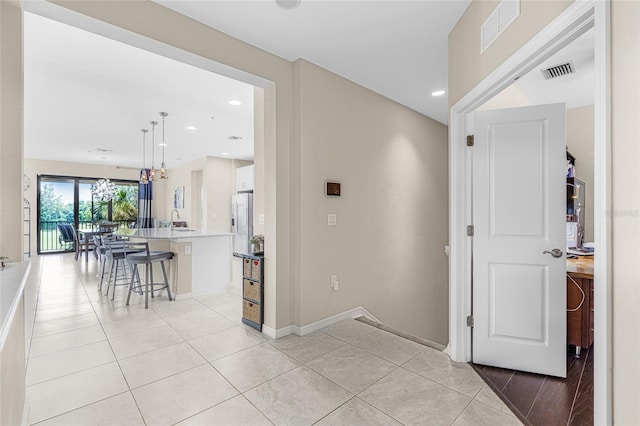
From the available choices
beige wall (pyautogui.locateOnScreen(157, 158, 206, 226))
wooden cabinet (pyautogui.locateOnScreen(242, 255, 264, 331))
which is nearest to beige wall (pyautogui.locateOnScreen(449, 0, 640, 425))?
wooden cabinet (pyautogui.locateOnScreen(242, 255, 264, 331))

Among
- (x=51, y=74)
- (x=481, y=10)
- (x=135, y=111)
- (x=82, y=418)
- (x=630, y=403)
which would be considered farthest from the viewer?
(x=135, y=111)

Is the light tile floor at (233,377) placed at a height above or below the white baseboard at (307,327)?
below

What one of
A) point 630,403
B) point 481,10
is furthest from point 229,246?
point 630,403

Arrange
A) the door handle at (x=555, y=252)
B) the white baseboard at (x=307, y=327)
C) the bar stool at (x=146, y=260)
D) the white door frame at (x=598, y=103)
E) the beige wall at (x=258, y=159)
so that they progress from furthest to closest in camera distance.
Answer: the bar stool at (x=146, y=260) → the beige wall at (x=258, y=159) → the white baseboard at (x=307, y=327) → the door handle at (x=555, y=252) → the white door frame at (x=598, y=103)

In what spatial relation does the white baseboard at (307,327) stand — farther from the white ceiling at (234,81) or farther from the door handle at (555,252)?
the white ceiling at (234,81)

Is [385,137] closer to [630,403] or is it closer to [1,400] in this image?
[630,403]

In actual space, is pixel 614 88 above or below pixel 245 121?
below

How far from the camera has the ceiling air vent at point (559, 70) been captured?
10.2 feet

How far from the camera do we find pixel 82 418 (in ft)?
6.06

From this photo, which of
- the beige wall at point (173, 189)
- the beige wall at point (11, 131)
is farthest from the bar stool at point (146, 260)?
the beige wall at point (173, 189)

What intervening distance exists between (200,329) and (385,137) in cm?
323

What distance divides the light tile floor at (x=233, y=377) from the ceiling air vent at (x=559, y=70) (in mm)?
3043

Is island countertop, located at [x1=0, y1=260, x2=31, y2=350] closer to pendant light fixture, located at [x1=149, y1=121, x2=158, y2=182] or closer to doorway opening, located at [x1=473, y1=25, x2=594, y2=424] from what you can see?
doorway opening, located at [x1=473, y1=25, x2=594, y2=424]

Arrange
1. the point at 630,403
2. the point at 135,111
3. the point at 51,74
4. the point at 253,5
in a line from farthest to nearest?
the point at 135,111
the point at 51,74
the point at 253,5
the point at 630,403
